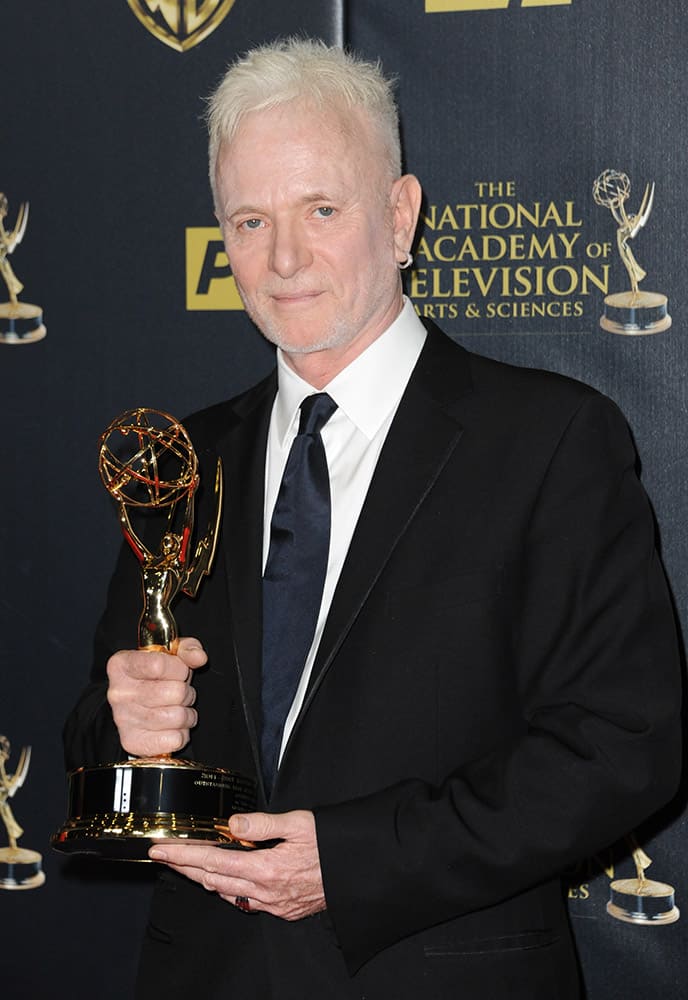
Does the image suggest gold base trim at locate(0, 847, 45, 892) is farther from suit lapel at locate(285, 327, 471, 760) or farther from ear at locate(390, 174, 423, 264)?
ear at locate(390, 174, 423, 264)

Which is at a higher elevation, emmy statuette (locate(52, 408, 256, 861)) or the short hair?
the short hair

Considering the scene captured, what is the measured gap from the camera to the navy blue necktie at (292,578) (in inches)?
64.6

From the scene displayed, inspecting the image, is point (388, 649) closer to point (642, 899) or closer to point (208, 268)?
point (642, 899)

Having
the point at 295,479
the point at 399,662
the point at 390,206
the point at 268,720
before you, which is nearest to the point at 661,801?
the point at 399,662

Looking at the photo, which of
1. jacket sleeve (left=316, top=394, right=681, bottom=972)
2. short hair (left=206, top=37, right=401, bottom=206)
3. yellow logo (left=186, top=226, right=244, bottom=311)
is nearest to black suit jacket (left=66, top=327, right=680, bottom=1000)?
jacket sleeve (left=316, top=394, right=681, bottom=972)

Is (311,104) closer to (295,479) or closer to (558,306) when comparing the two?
(295,479)

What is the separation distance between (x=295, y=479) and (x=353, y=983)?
63 centimetres

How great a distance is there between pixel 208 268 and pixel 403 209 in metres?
0.70

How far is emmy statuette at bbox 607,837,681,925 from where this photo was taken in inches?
85.7

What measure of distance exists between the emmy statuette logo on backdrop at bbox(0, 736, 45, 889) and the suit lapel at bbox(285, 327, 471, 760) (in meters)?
1.08

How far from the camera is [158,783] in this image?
1.50 m

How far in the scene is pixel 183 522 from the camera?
1.69 meters

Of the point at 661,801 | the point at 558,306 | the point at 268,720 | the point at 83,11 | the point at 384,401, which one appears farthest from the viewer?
the point at 83,11

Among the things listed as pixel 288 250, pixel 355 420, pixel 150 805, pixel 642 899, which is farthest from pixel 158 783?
pixel 642 899
